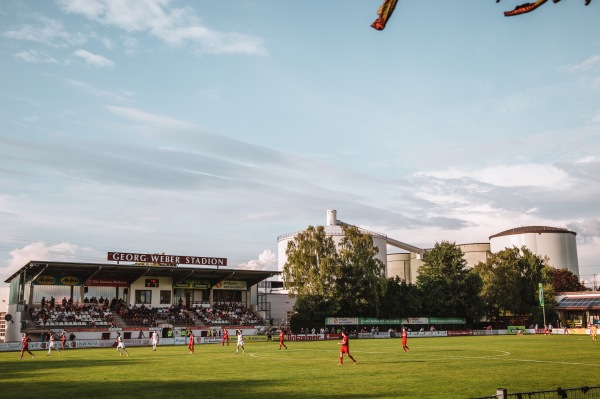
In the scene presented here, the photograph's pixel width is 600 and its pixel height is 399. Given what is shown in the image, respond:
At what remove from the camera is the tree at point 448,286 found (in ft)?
307

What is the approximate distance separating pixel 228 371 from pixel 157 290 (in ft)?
183

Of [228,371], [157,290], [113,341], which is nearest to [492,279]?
[157,290]

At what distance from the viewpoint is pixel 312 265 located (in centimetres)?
8575

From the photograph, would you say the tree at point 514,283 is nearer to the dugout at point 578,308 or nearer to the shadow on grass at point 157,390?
the dugout at point 578,308

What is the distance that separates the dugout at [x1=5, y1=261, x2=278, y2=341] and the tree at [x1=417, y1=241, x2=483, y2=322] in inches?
1055

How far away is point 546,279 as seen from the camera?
102m

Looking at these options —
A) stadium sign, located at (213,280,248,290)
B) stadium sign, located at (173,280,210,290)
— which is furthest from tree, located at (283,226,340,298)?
stadium sign, located at (173,280,210,290)

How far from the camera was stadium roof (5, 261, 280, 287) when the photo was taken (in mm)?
72312

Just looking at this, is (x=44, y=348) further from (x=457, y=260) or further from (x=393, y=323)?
(x=457, y=260)

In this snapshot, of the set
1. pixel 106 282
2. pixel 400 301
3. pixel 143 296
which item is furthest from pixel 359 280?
pixel 106 282

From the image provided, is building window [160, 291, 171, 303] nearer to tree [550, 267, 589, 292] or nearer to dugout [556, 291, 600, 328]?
dugout [556, 291, 600, 328]

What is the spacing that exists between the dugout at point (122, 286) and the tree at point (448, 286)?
26807mm

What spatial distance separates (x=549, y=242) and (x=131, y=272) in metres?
84.0

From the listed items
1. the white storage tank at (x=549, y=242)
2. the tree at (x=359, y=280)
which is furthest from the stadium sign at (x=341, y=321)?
the white storage tank at (x=549, y=242)
